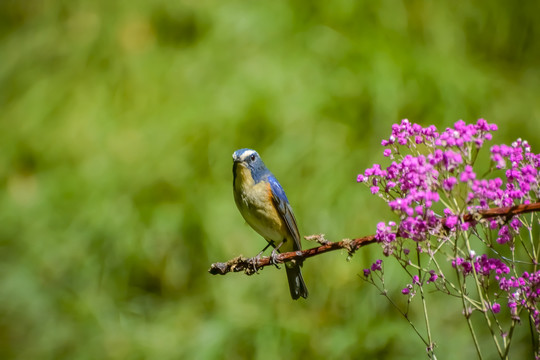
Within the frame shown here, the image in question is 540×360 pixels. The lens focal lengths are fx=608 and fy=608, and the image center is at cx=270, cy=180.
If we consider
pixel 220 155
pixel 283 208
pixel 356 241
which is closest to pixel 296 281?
pixel 283 208

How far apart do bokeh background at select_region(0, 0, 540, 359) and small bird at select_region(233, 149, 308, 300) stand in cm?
80

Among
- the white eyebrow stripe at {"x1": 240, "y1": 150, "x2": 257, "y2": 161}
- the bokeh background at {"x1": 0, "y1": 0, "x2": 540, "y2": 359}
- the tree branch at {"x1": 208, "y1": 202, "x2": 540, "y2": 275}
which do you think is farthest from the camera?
the bokeh background at {"x1": 0, "y1": 0, "x2": 540, "y2": 359}

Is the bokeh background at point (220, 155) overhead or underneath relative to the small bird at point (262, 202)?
overhead

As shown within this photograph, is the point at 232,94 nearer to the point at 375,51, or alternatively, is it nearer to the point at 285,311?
the point at 375,51

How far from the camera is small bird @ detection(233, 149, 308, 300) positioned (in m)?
2.48

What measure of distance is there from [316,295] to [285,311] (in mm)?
198

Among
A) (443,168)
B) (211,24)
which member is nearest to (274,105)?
(211,24)

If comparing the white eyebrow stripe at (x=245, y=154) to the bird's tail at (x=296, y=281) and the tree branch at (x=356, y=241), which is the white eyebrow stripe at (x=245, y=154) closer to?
the bird's tail at (x=296, y=281)

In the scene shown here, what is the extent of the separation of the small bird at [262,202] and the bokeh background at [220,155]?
2.63ft

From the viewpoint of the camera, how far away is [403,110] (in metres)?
Result: 3.63

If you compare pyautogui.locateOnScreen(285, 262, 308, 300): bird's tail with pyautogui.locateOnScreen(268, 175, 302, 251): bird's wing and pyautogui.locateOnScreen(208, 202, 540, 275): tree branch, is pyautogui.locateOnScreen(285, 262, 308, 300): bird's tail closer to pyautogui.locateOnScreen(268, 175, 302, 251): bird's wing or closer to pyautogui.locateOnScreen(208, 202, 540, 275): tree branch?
pyautogui.locateOnScreen(268, 175, 302, 251): bird's wing

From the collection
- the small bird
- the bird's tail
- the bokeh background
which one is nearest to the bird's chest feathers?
the small bird

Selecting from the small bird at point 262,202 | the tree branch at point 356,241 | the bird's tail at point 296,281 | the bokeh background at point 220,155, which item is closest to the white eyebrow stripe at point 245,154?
the small bird at point 262,202

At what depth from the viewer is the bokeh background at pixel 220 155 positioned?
10.8 feet
